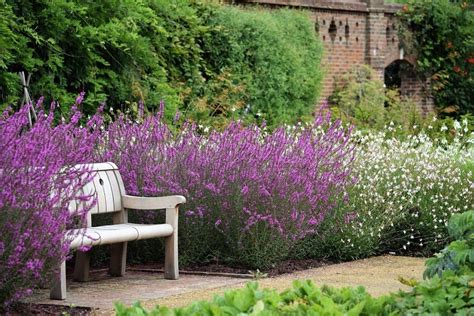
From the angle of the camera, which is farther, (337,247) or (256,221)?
(337,247)

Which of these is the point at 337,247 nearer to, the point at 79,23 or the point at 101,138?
the point at 101,138

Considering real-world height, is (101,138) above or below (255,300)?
above

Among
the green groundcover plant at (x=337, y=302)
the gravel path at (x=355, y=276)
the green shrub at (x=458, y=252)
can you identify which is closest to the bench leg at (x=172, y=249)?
the gravel path at (x=355, y=276)

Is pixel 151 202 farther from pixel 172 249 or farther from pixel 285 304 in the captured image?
pixel 285 304

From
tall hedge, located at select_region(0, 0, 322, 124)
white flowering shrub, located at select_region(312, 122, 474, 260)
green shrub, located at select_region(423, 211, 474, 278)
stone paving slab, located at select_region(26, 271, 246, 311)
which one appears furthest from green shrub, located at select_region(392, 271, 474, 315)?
tall hedge, located at select_region(0, 0, 322, 124)

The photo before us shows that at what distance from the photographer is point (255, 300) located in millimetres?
4730

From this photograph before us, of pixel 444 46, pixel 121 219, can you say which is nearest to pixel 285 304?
pixel 121 219

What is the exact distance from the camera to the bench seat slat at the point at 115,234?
688 centimetres

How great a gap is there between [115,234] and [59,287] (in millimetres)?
589

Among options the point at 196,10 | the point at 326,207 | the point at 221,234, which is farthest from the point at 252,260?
the point at 196,10

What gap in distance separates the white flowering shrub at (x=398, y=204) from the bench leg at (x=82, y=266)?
206 centimetres

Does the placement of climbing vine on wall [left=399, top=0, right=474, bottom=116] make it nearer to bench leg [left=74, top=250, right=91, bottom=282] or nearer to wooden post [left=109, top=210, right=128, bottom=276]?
wooden post [left=109, top=210, right=128, bottom=276]

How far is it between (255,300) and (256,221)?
11.2 ft

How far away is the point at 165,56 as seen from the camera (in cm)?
1384
